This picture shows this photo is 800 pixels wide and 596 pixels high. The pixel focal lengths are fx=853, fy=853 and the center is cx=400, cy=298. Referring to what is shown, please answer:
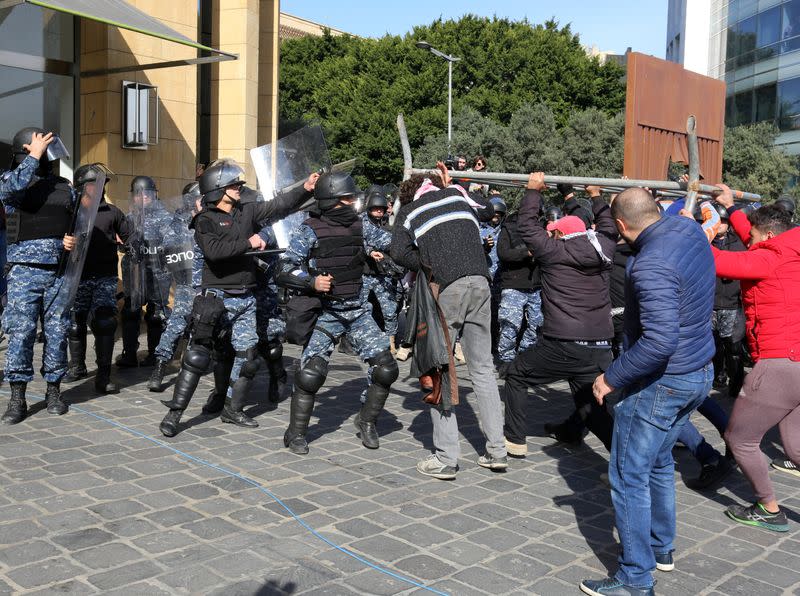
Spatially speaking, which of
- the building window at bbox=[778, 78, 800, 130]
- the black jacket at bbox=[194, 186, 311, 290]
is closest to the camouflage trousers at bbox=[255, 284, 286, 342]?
the black jacket at bbox=[194, 186, 311, 290]

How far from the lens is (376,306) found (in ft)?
21.5

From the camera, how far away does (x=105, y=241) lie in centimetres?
805

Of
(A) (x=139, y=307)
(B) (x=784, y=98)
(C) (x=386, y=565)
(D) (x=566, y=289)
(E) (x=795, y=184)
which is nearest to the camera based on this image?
(C) (x=386, y=565)

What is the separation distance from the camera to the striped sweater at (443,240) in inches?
217

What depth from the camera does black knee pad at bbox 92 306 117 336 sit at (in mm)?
7879

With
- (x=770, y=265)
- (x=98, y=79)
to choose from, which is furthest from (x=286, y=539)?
(x=98, y=79)

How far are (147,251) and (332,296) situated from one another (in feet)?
11.7

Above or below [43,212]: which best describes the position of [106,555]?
below

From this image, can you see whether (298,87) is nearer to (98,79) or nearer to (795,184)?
(795,184)

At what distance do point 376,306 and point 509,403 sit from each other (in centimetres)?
131

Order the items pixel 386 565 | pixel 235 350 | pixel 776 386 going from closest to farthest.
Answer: pixel 386 565 < pixel 776 386 < pixel 235 350

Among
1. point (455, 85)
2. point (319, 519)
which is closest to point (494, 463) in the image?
point (319, 519)

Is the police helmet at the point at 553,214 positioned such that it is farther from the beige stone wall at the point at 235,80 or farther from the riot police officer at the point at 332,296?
the beige stone wall at the point at 235,80

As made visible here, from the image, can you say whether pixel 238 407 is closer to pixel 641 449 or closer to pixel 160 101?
pixel 641 449
